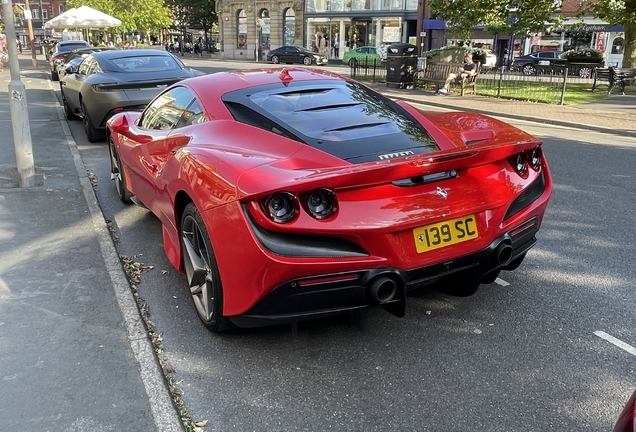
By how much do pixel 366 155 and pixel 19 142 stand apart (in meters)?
4.85

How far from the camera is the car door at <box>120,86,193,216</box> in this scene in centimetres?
423

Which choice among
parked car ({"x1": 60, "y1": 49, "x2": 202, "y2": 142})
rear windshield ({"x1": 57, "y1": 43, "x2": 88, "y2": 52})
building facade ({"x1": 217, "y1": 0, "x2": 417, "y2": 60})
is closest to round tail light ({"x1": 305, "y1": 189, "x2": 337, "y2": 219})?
parked car ({"x1": 60, "y1": 49, "x2": 202, "y2": 142})

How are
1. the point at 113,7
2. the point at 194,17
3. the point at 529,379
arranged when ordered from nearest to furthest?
the point at 529,379
the point at 113,7
the point at 194,17

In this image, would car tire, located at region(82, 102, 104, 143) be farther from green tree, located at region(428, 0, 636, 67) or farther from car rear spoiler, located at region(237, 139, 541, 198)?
green tree, located at region(428, 0, 636, 67)

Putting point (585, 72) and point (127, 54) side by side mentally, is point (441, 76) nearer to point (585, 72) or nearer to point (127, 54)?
point (585, 72)

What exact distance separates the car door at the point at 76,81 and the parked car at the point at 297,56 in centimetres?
3308

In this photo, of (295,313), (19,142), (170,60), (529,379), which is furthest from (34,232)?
(170,60)

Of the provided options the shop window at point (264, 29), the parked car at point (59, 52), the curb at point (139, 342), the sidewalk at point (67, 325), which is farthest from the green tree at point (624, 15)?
the shop window at point (264, 29)

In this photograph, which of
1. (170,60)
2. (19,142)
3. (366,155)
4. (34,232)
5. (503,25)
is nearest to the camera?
(366,155)

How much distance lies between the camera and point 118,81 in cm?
925

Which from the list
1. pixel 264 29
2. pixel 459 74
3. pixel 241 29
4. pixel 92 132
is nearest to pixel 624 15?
pixel 459 74

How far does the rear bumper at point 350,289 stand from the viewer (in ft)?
9.03

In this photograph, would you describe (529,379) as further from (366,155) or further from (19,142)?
(19,142)

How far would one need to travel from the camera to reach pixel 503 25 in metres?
21.6
